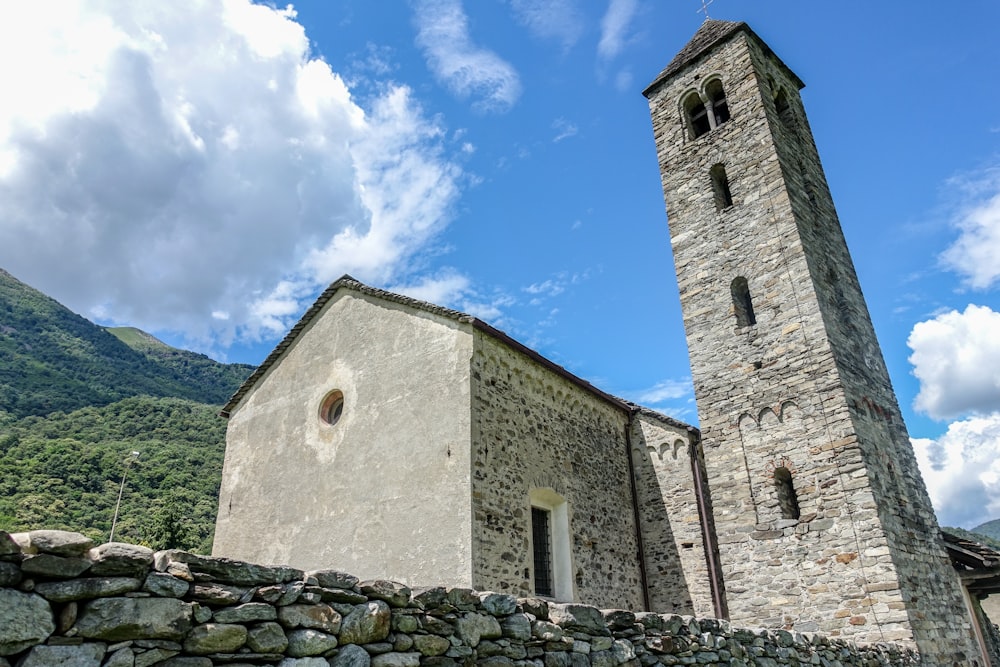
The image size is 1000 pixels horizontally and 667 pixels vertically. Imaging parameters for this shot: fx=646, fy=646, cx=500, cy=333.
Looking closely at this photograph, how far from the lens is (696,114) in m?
18.1

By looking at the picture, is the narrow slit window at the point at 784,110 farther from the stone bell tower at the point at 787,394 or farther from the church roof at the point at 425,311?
the church roof at the point at 425,311

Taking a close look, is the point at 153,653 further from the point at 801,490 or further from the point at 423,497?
the point at 801,490

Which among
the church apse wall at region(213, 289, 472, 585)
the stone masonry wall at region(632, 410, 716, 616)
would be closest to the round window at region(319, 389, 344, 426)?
the church apse wall at region(213, 289, 472, 585)

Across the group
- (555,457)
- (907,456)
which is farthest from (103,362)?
A: (907,456)

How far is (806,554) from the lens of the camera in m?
12.0

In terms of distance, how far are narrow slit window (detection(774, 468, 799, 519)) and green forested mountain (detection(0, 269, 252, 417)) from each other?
170 feet

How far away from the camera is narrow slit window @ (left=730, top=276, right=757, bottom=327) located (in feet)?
47.6

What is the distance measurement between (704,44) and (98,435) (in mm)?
42779

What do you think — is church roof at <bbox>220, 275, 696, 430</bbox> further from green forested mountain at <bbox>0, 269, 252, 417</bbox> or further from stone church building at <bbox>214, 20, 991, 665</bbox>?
green forested mountain at <bbox>0, 269, 252, 417</bbox>

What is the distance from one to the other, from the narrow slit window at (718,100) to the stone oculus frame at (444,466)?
8252mm

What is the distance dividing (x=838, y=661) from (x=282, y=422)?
437 inches

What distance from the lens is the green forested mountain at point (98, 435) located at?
30.5m

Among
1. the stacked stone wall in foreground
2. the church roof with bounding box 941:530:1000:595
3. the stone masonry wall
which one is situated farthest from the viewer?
the stone masonry wall

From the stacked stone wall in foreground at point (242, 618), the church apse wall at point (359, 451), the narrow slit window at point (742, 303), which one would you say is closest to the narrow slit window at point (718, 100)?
the narrow slit window at point (742, 303)
